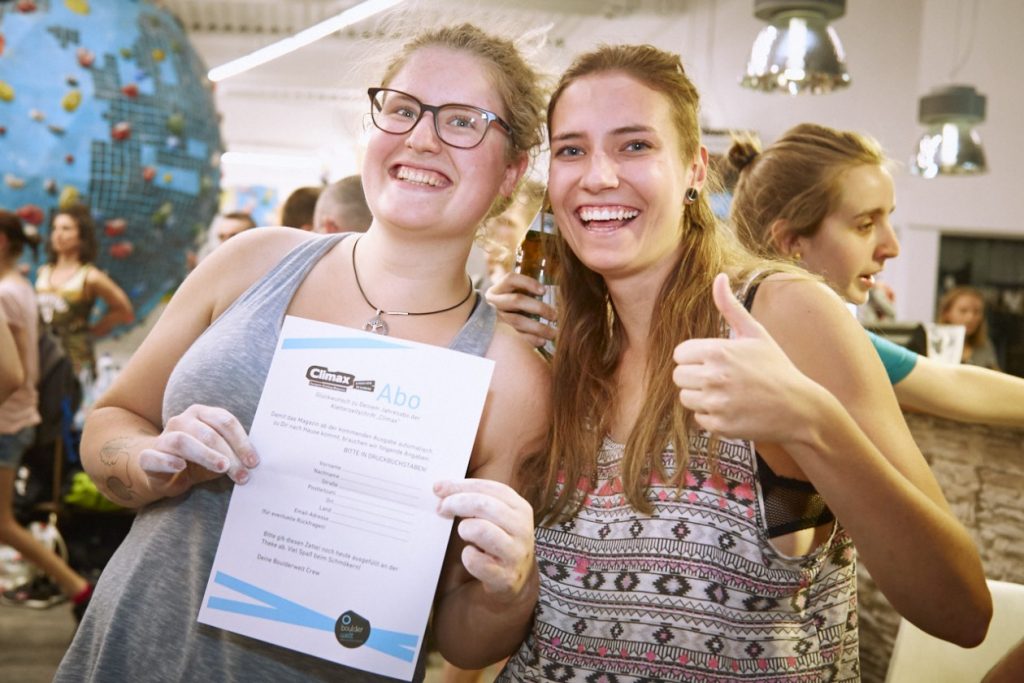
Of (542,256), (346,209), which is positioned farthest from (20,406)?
(542,256)

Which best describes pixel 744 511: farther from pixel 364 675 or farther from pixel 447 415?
pixel 364 675

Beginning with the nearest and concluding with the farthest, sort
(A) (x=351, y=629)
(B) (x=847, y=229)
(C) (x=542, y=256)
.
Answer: (A) (x=351, y=629) → (C) (x=542, y=256) → (B) (x=847, y=229)

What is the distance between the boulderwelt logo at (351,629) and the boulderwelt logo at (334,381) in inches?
11.8

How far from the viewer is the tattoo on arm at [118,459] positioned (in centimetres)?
146

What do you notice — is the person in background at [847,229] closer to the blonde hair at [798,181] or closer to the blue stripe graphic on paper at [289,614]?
the blonde hair at [798,181]

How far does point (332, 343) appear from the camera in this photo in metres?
1.35

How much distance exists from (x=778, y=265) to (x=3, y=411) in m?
3.42

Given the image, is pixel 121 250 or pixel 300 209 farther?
pixel 121 250

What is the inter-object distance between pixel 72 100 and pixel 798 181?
2768 mm

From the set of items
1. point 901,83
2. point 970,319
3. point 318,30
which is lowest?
point 970,319

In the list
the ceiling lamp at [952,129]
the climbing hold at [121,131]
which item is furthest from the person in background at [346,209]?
the ceiling lamp at [952,129]

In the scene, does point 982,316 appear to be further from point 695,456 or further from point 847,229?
point 695,456

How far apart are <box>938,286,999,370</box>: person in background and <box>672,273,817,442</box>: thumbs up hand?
208 inches

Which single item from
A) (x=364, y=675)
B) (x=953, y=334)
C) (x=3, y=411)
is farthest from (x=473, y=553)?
(x=3, y=411)
